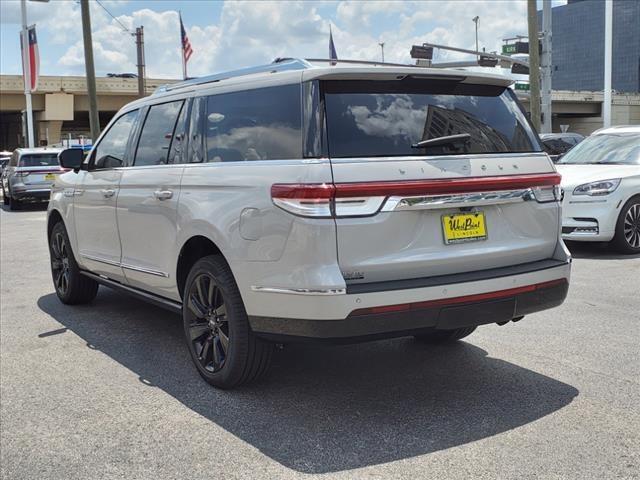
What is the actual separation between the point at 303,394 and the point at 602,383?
5.97 ft

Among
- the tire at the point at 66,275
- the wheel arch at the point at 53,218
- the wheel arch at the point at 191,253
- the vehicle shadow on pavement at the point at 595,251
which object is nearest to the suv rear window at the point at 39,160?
the wheel arch at the point at 53,218

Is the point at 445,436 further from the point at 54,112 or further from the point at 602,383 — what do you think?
the point at 54,112

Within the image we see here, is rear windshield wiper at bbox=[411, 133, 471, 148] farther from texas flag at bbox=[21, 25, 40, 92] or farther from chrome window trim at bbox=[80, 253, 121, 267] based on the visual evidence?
texas flag at bbox=[21, 25, 40, 92]

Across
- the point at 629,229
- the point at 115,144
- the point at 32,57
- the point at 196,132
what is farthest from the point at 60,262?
the point at 32,57

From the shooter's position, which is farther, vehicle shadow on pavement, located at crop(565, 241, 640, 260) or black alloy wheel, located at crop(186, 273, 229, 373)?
vehicle shadow on pavement, located at crop(565, 241, 640, 260)

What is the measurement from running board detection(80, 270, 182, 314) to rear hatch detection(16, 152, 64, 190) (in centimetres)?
1533

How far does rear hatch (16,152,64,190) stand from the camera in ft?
68.2

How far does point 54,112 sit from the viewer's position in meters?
55.6

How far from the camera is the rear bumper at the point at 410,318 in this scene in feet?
12.2

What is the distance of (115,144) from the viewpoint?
20.0 feet

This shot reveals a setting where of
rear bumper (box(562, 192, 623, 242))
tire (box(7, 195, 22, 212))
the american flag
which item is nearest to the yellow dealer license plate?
rear bumper (box(562, 192, 623, 242))

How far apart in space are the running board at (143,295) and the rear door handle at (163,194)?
0.73 m

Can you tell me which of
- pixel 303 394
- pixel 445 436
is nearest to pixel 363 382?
pixel 303 394

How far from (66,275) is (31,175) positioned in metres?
14.9
